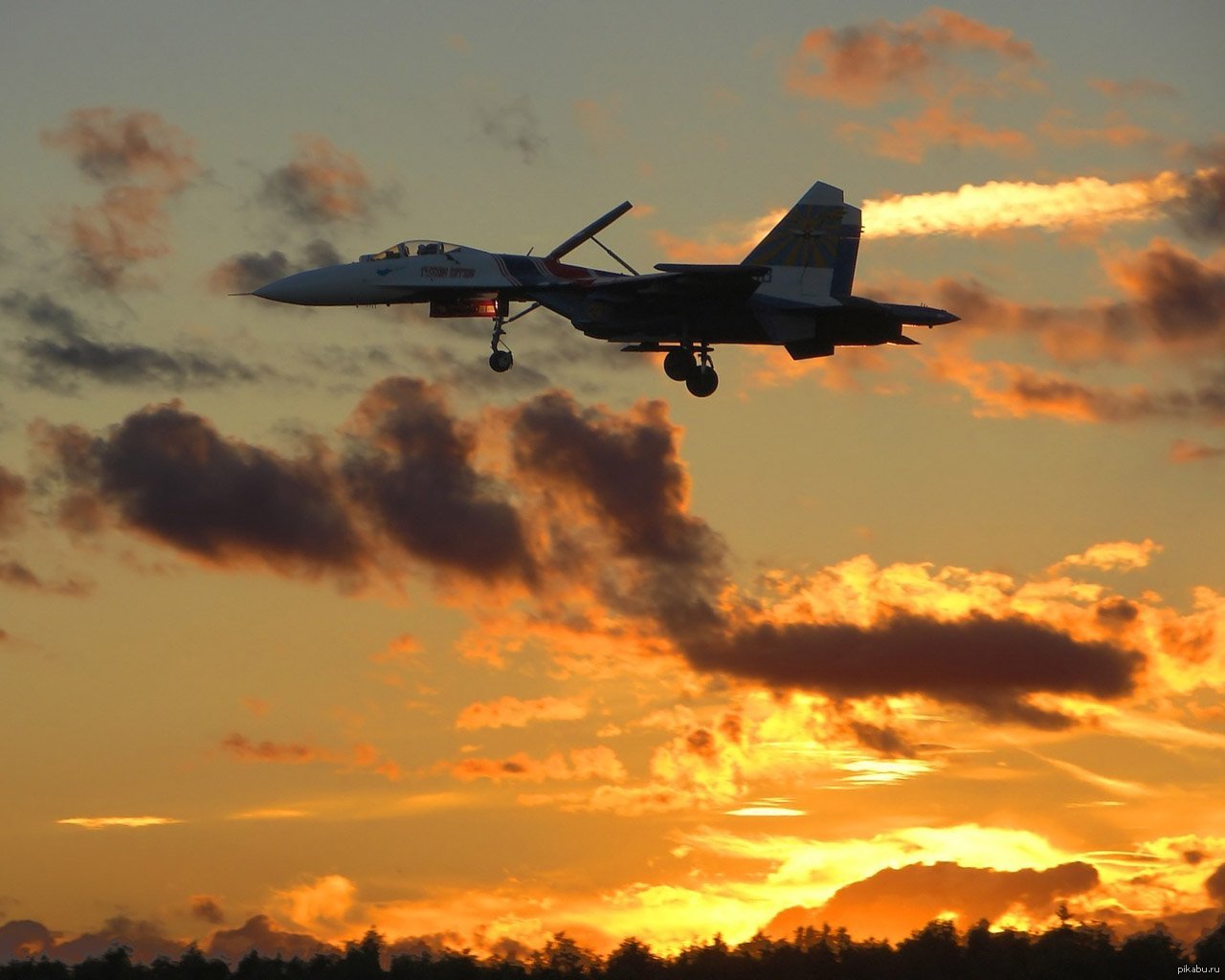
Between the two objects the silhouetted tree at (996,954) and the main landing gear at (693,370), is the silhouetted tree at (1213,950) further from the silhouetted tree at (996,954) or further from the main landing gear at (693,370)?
the main landing gear at (693,370)

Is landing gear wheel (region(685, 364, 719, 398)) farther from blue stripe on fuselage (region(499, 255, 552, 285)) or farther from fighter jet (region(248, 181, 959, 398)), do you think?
blue stripe on fuselage (region(499, 255, 552, 285))

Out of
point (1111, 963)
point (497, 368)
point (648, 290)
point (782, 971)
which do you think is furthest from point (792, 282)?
point (782, 971)

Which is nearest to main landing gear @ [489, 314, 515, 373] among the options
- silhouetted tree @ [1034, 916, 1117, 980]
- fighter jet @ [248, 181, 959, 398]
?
fighter jet @ [248, 181, 959, 398]

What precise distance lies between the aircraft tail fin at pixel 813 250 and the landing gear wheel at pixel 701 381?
156 inches

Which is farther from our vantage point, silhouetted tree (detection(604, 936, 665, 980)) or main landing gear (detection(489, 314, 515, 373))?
silhouetted tree (detection(604, 936, 665, 980))

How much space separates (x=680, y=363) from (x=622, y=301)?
3.34 metres

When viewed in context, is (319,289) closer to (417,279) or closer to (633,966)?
(417,279)

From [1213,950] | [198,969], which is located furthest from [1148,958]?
[198,969]

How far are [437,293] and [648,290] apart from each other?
26.6 feet

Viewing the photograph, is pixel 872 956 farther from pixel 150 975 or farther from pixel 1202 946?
pixel 150 975

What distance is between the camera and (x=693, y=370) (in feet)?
231

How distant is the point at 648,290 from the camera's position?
225ft

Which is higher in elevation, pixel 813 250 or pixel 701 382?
pixel 813 250

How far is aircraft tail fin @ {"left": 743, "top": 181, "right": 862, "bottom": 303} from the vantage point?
7244 centimetres
